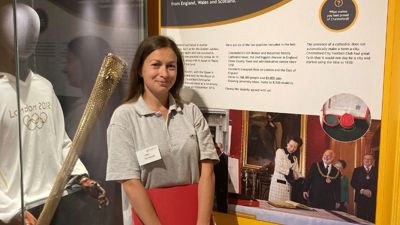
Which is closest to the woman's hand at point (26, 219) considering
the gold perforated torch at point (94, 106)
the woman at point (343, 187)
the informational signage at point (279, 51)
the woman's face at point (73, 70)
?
the gold perforated torch at point (94, 106)

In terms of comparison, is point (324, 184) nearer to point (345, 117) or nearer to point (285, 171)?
point (285, 171)

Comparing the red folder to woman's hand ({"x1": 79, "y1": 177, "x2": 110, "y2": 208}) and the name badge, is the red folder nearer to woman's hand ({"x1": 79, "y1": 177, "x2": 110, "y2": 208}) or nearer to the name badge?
the name badge

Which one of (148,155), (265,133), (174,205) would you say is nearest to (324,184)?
(265,133)

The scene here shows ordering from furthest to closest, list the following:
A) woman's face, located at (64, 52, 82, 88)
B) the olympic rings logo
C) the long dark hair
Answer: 1. woman's face, located at (64, 52, 82, 88)
2. the long dark hair
3. the olympic rings logo

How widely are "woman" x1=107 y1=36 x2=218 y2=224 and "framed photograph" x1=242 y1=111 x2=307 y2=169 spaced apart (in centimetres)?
24

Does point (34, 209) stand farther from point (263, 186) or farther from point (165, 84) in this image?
point (263, 186)

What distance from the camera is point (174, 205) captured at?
169 cm

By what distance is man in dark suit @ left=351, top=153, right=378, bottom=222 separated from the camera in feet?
5.58

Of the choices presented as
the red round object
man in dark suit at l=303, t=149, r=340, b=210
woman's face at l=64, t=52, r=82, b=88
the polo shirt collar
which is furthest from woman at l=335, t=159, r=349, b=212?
woman's face at l=64, t=52, r=82, b=88

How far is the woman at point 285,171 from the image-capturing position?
1.85 m

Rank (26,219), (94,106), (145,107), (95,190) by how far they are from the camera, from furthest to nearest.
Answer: (95,190), (94,106), (145,107), (26,219)

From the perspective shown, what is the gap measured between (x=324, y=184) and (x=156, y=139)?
75 centimetres

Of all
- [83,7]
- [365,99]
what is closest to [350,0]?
[365,99]

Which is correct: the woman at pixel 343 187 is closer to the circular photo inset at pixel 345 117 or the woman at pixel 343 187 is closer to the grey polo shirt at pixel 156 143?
the circular photo inset at pixel 345 117
